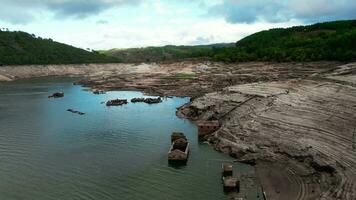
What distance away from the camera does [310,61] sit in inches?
3853

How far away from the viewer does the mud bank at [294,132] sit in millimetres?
35031

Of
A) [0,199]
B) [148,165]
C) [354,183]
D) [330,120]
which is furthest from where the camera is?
[330,120]

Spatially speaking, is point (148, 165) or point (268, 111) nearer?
point (148, 165)

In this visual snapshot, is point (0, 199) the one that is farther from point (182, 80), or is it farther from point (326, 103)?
point (182, 80)

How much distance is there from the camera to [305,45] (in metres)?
110

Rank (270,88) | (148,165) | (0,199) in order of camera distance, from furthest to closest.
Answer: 1. (270,88)
2. (148,165)
3. (0,199)

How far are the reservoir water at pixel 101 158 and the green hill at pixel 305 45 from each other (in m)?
38.8

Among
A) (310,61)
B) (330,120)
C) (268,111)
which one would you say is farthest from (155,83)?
(330,120)

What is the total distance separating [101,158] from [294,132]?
1908cm

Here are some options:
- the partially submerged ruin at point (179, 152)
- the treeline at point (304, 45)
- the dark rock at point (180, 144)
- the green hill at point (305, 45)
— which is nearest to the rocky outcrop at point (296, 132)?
the dark rock at point (180, 144)

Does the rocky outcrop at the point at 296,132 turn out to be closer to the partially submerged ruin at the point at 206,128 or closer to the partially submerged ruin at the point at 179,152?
the partially submerged ruin at the point at 206,128

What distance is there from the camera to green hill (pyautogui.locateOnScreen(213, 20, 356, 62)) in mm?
93875

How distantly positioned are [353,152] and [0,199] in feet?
91.8

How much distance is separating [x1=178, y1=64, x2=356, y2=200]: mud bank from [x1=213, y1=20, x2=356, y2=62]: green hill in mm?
28657
